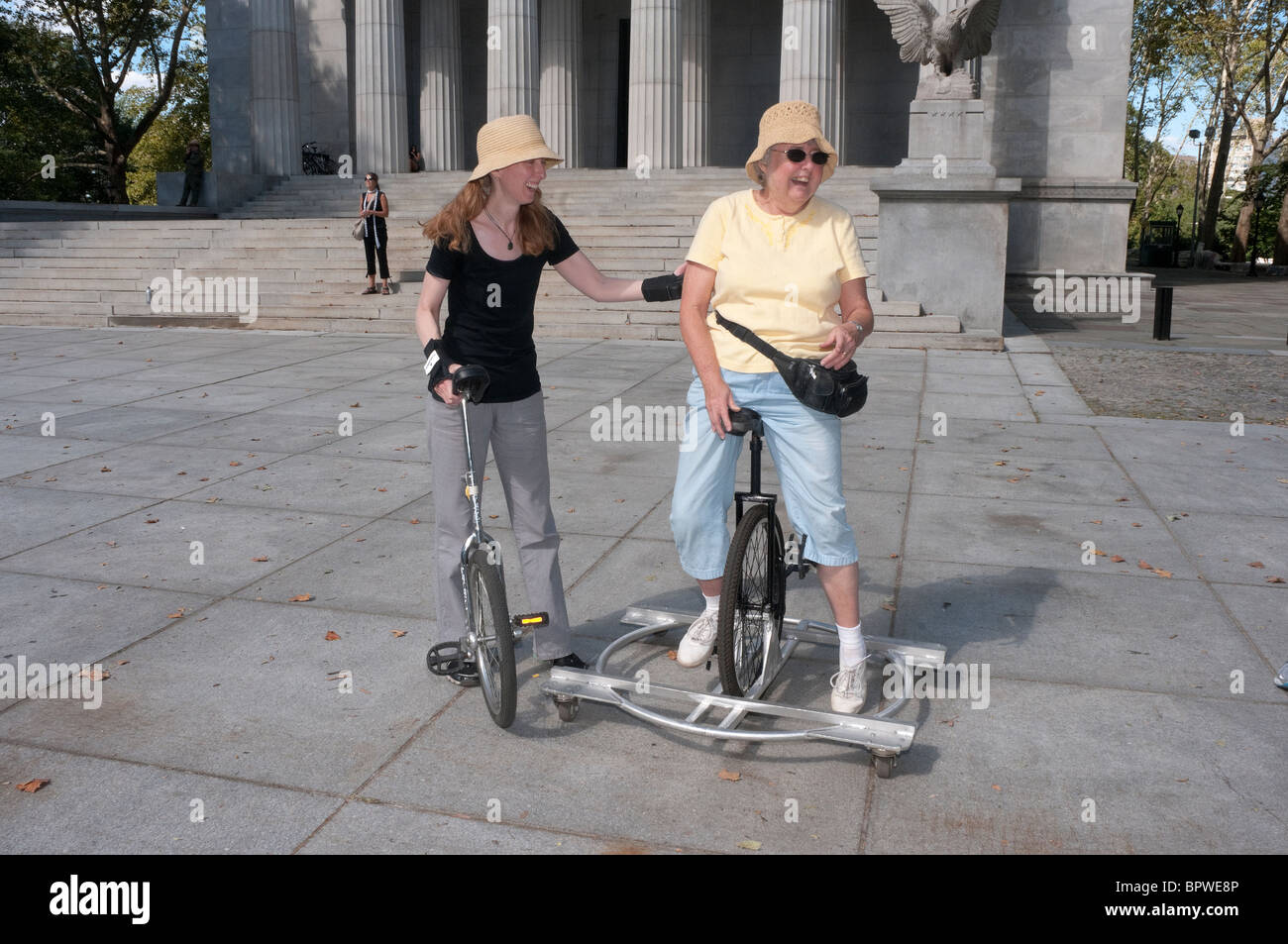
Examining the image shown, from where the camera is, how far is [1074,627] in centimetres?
538

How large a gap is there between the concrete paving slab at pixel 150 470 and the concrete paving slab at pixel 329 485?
22 centimetres

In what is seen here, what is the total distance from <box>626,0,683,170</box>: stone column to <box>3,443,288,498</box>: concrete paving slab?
18.2 meters

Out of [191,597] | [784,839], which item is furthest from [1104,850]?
[191,597]

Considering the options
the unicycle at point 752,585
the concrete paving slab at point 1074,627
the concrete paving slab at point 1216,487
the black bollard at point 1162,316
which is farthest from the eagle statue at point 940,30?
the unicycle at point 752,585

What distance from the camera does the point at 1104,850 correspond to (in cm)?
348

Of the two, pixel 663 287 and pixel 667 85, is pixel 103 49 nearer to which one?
pixel 667 85

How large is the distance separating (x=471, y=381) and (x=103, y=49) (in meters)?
45.6

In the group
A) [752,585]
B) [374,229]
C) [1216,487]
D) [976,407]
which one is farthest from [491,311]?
[374,229]

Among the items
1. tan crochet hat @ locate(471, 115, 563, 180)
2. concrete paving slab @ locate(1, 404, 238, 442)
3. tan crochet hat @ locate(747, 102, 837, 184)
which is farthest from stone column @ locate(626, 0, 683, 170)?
tan crochet hat @ locate(747, 102, 837, 184)

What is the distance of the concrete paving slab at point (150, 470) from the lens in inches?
312

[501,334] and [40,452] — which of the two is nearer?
[501,334]

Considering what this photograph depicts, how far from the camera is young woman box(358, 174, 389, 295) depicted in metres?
18.5

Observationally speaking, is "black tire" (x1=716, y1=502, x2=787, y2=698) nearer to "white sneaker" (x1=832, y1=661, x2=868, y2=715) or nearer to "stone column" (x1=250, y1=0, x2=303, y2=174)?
"white sneaker" (x1=832, y1=661, x2=868, y2=715)

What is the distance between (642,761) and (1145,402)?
9272mm
